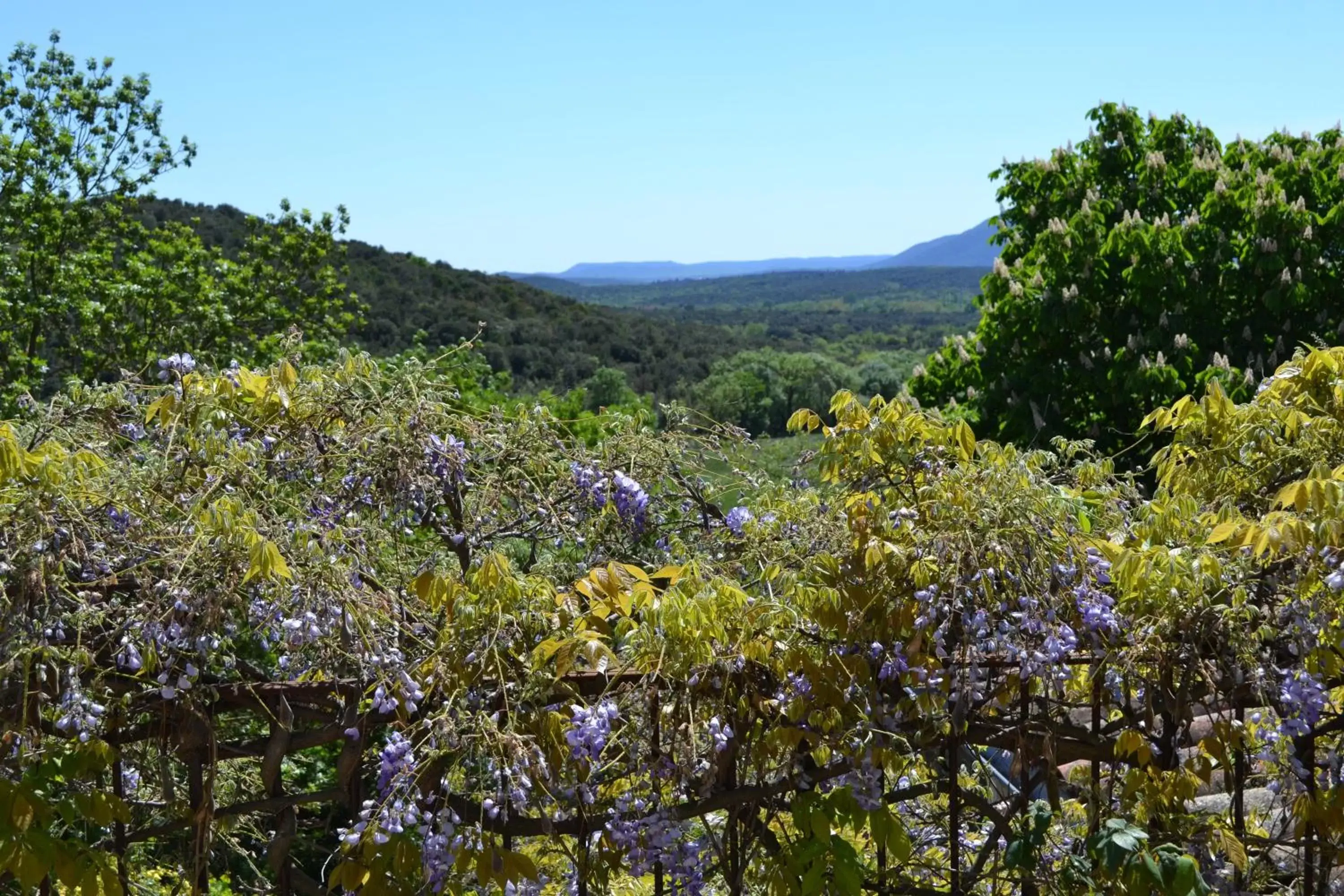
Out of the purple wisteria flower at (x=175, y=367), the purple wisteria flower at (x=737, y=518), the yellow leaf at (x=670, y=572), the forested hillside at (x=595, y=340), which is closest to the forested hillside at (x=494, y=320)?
the forested hillside at (x=595, y=340)

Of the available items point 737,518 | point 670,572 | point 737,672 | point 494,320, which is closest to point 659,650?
point 737,672

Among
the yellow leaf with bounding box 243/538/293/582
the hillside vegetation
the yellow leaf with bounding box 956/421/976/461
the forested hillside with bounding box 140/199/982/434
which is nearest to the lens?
the yellow leaf with bounding box 243/538/293/582

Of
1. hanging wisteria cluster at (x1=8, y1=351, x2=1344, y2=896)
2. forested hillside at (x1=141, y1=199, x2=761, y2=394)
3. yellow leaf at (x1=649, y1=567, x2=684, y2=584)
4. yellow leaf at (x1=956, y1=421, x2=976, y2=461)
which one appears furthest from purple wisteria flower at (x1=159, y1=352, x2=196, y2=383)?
forested hillside at (x1=141, y1=199, x2=761, y2=394)

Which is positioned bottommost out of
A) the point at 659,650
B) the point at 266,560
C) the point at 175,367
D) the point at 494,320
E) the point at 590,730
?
the point at 590,730

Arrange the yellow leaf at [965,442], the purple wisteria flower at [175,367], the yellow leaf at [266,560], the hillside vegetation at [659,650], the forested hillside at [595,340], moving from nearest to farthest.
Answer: the yellow leaf at [266,560] < the hillside vegetation at [659,650] < the yellow leaf at [965,442] < the purple wisteria flower at [175,367] < the forested hillside at [595,340]

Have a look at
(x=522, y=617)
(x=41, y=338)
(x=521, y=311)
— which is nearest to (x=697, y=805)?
(x=522, y=617)

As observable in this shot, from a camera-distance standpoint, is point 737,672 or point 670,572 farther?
point 670,572

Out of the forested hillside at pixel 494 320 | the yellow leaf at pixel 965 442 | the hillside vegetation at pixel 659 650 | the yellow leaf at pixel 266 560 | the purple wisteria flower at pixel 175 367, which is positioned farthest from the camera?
the forested hillside at pixel 494 320

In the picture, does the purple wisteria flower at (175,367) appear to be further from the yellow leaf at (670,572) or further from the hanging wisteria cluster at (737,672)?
the yellow leaf at (670,572)

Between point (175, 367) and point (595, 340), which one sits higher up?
point (175, 367)

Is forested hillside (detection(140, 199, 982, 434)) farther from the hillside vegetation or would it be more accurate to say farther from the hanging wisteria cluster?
the hanging wisteria cluster

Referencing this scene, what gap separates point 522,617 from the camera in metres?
1.87

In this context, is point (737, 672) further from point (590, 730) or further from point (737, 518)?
point (737, 518)

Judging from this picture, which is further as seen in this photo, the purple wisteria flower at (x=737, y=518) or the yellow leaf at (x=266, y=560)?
the purple wisteria flower at (x=737, y=518)
